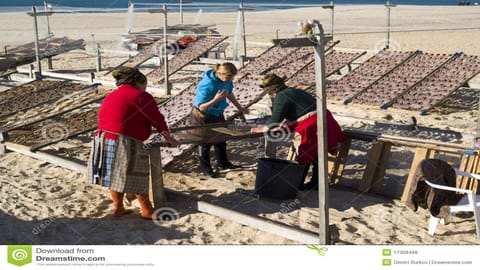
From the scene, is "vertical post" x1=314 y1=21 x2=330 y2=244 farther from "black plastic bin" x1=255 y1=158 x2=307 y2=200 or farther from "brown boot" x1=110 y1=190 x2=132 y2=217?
"brown boot" x1=110 y1=190 x2=132 y2=217

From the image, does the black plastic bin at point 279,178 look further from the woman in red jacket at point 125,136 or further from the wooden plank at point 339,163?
the woman in red jacket at point 125,136

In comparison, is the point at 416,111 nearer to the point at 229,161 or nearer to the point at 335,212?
the point at 229,161

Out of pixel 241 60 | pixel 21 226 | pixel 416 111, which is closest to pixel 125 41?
pixel 241 60

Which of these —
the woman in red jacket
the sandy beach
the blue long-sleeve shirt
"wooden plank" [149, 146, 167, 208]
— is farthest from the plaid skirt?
the blue long-sleeve shirt

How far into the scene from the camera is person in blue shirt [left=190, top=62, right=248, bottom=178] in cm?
633

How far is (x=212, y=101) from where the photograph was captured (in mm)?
6375

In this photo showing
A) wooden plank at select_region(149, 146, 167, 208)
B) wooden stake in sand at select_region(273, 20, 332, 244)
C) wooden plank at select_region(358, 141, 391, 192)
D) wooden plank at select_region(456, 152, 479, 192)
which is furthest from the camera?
wooden plank at select_region(358, 141, 391, 192)
